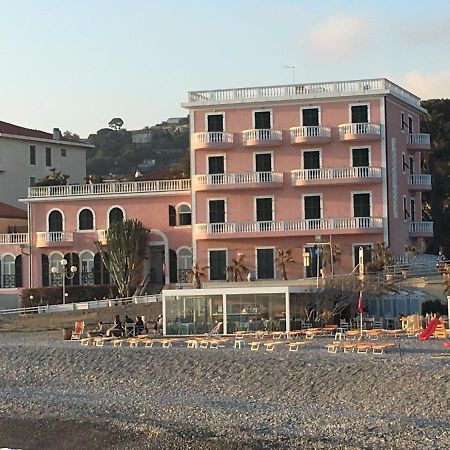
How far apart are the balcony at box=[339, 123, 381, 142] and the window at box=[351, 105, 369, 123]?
458 millimetres

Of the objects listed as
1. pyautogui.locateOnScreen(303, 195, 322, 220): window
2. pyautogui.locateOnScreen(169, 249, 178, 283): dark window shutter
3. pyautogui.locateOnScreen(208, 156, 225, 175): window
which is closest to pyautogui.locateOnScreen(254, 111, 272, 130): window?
pyautogui.locateOnScreen(208, 156, 225, 175): window

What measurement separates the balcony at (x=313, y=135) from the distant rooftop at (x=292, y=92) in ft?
4.77

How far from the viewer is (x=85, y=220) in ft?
173

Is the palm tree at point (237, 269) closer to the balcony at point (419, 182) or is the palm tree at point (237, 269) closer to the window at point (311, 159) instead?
the window at point (311, 159)

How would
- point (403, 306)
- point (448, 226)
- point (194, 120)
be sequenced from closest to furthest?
1. point (403, 306)
2. point (194, 120)
3. point (448, 226)

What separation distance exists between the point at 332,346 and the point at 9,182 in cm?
3512

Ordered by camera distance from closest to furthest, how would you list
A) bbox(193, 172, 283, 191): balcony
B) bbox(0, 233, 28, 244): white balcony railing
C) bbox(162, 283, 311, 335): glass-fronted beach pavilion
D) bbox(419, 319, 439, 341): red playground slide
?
1. bbox(419, 319, 439, 341): red playground slide
2. bbox(162, 283, 311, 335): glass-fronted beach pavilion
3. bbox(193, 172, 283, 191): balcony
4. bbox(0, 233, 28, 244): white balcony railing

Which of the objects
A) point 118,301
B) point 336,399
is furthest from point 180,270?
point 336,399

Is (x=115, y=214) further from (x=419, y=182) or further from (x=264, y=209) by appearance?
(x=419, y=182)

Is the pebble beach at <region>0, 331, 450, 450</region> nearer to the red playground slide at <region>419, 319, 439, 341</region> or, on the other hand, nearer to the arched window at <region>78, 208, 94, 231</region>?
the red playground slide at <region>419, 319, 439, 341</region>

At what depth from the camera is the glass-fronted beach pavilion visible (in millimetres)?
39688

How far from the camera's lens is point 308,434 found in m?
21.5

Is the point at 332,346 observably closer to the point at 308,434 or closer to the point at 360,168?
the point at 308,434

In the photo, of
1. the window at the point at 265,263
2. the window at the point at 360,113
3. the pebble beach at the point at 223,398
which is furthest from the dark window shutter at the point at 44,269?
the window at the point at 360,113
